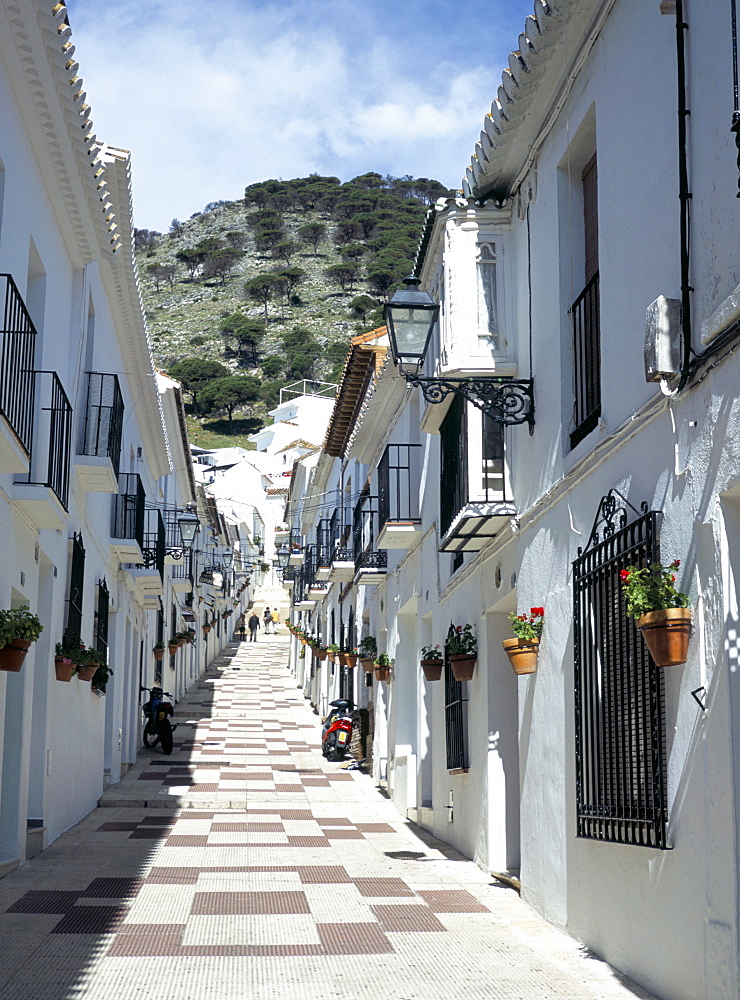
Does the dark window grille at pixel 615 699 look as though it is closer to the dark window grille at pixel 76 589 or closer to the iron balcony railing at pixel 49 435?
the iron balcony railing at pixel 49 435

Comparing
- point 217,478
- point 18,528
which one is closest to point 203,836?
point 18,528

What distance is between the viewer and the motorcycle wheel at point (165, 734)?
67.1 feet

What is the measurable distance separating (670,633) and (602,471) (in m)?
1.72

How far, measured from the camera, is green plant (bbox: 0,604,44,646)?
791 centimetres

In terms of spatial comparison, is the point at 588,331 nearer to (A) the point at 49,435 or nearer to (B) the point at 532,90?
(B) the point at 532,90

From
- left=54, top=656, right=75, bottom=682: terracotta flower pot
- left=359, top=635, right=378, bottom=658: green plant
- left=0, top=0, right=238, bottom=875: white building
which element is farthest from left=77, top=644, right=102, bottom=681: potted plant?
left=359, top=635, right=378, bottom=658: green plant

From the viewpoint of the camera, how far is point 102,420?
1266 centimetres

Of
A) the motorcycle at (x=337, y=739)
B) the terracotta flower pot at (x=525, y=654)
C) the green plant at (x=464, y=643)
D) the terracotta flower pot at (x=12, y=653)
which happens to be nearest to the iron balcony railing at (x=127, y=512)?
the motorcycle at (x=337, y=739)

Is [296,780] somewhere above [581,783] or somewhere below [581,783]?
below

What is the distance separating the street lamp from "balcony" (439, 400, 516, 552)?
751 mm

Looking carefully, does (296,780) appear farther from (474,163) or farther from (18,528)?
(474,163)

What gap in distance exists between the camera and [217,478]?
7431cm

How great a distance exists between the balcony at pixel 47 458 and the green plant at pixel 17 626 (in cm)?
106

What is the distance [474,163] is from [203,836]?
7478 millimetres
